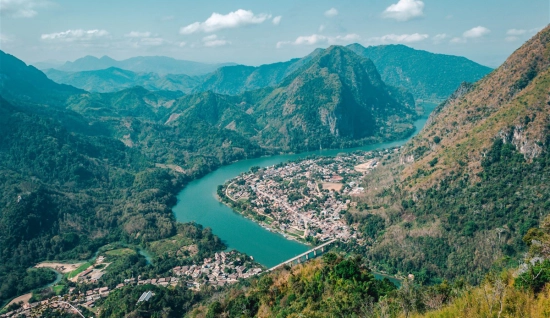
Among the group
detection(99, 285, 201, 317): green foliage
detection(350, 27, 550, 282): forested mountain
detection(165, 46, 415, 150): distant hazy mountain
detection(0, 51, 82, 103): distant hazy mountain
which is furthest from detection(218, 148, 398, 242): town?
detection(0, 51, 82, 103): distant hazy mountain

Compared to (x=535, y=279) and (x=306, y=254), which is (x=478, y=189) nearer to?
(x=306, y=254)

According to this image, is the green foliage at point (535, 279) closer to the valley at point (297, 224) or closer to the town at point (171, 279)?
the valley at point (297, 224)

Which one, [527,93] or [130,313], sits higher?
[527,93]

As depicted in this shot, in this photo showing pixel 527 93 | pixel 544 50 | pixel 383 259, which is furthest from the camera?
pixel 544 50

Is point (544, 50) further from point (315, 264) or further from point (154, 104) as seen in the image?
point (154, 104)

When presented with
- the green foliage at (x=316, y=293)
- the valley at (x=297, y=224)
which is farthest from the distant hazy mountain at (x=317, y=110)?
the green foliage at (x=316, y=293)

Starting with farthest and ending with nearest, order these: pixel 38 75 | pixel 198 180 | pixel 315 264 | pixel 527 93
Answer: pixel 38 75 → pixel 198 180 → pixel 527 93 → pixel 315 264

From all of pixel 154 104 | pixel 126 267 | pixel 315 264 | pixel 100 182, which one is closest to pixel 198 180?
pixel 100 182
